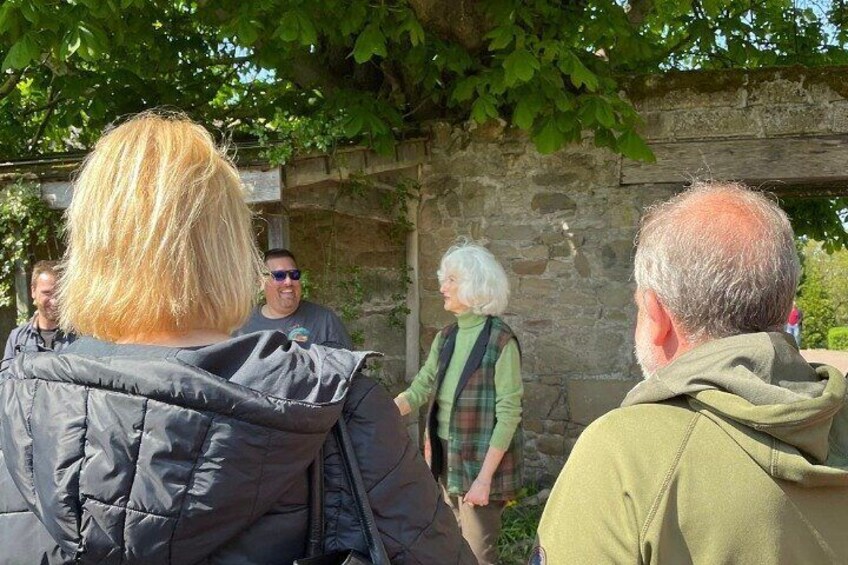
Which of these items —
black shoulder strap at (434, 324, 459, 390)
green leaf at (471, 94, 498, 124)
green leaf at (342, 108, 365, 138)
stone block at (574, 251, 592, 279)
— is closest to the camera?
black shoulder strap at (434, 324, 459, 390)

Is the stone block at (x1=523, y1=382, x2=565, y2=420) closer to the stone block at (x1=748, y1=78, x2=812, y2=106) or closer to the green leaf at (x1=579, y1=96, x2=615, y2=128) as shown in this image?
the green leaf at (x1=579, y1=96, x2=615, y2=128)

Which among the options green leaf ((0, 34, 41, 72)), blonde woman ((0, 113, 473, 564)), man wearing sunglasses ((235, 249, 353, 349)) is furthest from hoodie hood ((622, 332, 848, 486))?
green leaf ((0, 34, 41, 72))

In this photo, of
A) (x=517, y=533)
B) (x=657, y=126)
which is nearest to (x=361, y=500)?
(x=517, y=533)

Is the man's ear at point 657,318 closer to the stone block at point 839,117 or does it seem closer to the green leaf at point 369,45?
the green leaf at point 369,45

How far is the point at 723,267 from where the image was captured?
1.41 m

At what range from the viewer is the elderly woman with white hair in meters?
3.60

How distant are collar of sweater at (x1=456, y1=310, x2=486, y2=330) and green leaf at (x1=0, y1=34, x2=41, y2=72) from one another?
2.18 meters

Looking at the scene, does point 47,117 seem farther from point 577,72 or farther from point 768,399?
point 768,399

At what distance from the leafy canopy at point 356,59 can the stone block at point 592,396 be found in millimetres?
1563

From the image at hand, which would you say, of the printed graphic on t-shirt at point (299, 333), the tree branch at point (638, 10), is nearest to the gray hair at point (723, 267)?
the printed graphic on t-shirt at point (299, 333)

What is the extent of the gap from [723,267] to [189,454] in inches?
34.4

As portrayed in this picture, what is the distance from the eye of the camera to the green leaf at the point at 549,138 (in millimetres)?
A: 4461

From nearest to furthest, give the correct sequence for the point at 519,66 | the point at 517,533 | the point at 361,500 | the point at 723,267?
the point at 361,500
the point at 723,267
the point at 519,66
the point at 517,533

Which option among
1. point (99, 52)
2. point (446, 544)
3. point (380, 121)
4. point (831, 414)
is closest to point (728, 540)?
point (831, 414)
